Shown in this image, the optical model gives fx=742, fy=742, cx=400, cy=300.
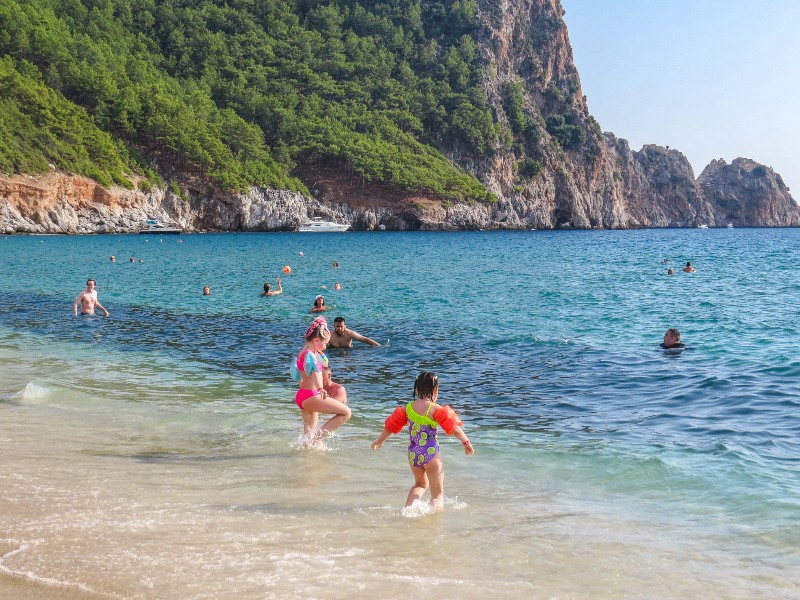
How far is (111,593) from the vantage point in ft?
17.8

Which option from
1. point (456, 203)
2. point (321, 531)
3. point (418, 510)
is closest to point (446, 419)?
point (418, 510)

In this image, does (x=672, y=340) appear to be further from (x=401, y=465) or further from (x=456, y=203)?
(x=456, y=203)

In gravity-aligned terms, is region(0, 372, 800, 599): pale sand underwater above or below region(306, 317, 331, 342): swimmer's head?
below

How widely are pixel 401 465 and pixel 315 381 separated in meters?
1.53

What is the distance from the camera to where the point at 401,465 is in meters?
9.35

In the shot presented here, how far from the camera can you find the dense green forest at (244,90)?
111m

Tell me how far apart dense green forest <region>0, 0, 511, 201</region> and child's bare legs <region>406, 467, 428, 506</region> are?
94057mm

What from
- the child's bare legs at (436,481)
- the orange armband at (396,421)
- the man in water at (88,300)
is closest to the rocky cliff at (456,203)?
the man in water at (88,300)

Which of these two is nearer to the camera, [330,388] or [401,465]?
[401,465]

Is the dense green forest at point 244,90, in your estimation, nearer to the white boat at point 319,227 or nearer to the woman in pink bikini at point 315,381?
the white boat at point 319,227

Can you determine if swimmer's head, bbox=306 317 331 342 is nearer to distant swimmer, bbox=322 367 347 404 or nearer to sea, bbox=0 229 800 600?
distant swimmer, bbox=322 367 347 404

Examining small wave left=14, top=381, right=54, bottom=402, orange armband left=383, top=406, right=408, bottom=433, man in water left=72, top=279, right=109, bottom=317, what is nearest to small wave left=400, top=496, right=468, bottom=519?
orange armband left=383, top=406, right=408, bottom=433

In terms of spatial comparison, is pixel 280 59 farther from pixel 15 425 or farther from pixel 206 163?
pixel 15 425

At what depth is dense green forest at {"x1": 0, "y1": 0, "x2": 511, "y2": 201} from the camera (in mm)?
110938
